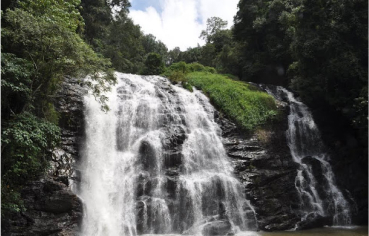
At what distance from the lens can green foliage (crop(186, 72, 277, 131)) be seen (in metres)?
16.8

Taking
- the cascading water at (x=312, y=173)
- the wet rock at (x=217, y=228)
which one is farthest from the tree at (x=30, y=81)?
the cascading water at (x=312, y=173)

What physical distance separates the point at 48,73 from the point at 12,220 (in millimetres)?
4839

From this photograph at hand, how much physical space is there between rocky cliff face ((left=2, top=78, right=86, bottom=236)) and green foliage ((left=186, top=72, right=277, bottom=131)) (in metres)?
8.22

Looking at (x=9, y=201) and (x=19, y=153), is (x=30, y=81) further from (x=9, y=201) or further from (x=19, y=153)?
(x=9, y=201)

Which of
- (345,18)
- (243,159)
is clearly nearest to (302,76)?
(345,18)

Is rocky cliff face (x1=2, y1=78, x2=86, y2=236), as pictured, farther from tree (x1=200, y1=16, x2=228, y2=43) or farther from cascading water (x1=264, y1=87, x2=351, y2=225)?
tree (x1=200, y1=16, x2=228, y2=43)

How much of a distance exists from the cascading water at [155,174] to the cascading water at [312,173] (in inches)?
118

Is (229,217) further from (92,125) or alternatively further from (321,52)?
(321,52)

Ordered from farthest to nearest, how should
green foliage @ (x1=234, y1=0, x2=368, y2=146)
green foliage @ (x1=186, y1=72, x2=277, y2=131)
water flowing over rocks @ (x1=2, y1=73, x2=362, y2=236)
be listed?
green foliage @ (x1=186, y1=72, x2=277, y2=131) < green foliage @ (x1=234, y1=0, x2=368, y2=146) < water flowing over rocks @ (x1=2, y1=73, x2=362, y2=236)

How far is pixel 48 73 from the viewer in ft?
36.2

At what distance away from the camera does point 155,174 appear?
12953mm

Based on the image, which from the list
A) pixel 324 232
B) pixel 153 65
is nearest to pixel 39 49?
pixel 324 232

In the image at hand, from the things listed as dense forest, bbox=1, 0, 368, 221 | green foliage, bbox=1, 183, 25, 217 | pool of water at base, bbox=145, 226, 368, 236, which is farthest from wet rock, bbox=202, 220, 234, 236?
green foliage, bbox=1, 183, 25, 217

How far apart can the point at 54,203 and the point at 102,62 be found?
5226mm
